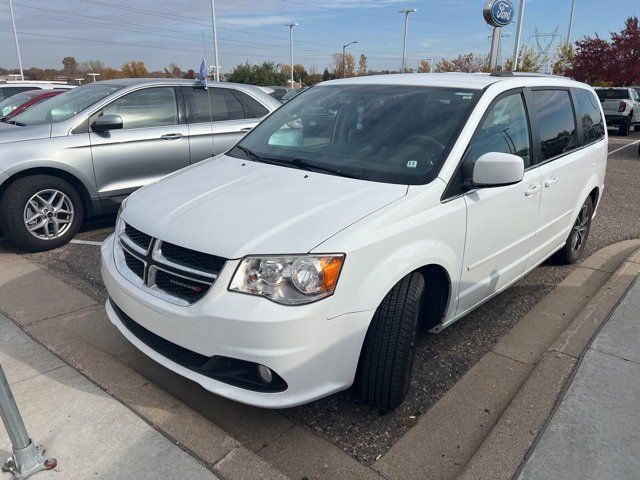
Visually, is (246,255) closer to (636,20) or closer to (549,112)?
(549,112)

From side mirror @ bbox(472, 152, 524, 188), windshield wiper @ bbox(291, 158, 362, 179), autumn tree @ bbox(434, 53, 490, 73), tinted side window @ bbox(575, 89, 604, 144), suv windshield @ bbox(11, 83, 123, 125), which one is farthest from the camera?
autumn tree @ bbox(434, 53, 490, 73)

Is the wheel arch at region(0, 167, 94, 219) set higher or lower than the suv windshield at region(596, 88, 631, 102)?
lower

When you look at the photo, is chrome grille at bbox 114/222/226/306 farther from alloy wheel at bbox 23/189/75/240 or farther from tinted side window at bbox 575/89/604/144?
tinted side window at bbox 575/89/604/144

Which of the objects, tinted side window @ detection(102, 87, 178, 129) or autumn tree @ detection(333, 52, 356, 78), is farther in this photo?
autumn tree @ detection(333, 52, 356, 78)

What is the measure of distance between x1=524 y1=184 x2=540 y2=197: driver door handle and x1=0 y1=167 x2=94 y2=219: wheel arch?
4.17m

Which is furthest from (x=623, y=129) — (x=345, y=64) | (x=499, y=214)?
(x=345, y=64)

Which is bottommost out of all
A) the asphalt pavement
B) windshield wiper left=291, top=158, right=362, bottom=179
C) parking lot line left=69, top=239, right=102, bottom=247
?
the asphalt pavement

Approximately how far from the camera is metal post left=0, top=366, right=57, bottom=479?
2082 mm

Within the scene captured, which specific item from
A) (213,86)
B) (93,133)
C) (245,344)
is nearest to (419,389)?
(245,344)

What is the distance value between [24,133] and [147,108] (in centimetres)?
129

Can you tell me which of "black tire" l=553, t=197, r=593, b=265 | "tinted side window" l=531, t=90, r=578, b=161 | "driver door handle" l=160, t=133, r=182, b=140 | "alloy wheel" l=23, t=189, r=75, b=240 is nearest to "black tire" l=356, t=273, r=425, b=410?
"tinted side window" l=531, t=90, r=578, b=161

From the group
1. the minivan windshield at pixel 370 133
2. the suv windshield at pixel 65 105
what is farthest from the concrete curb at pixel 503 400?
the suv windshield at pixel 65 105

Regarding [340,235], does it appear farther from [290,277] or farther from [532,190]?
[532,190]

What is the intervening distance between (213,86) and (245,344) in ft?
15.7
